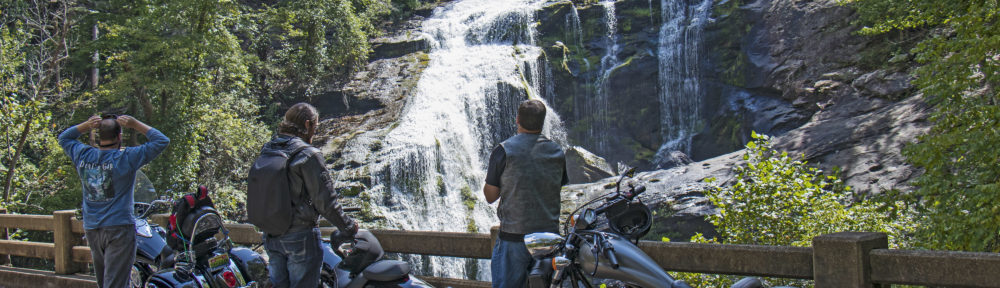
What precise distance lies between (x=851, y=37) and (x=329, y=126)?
16.9 m

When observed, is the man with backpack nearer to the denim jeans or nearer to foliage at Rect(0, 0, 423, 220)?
the denim jeans

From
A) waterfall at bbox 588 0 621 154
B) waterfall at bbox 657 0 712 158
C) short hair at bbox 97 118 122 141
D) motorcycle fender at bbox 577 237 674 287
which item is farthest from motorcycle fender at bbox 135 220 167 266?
waterfall at bbox 588 0 621 154

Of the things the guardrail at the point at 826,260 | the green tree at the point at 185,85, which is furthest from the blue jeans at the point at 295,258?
the green tree at the point at 185,85

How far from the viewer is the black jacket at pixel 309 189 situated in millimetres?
4172

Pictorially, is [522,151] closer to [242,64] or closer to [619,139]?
[242,64]

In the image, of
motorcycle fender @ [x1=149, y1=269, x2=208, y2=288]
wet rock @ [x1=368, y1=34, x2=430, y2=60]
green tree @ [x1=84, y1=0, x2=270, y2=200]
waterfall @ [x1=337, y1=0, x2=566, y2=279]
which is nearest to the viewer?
motorcycle fender @ [x1=149, y1=269, x2=208, y2=288]

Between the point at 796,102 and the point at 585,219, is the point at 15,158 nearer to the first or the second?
the point at 585,219

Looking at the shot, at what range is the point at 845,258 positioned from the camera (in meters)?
3.84

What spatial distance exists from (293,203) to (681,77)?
2328cm

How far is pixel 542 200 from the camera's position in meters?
4.14

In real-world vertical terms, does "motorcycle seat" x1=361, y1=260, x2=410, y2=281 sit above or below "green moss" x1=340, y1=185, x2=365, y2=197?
above

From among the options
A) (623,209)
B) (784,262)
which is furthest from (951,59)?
(623,209)

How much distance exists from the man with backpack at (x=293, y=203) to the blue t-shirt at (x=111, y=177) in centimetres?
157

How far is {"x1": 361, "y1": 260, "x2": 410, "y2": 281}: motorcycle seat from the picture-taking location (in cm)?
425
